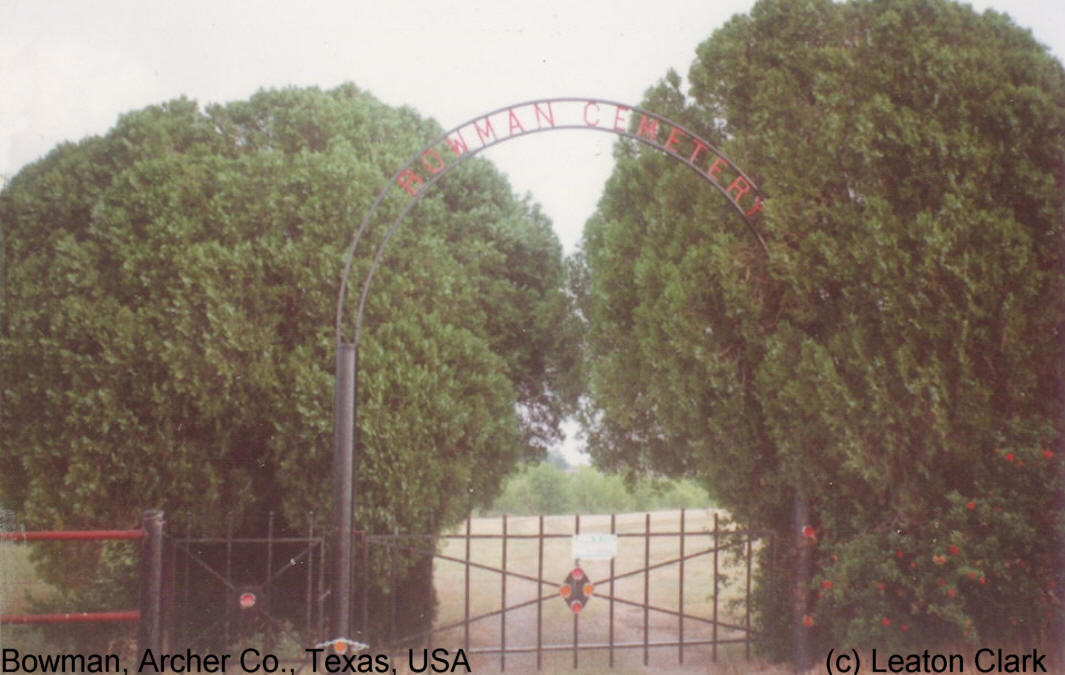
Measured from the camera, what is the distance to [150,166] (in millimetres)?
7605

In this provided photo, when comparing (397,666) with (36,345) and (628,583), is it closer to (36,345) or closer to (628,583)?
(36,345)

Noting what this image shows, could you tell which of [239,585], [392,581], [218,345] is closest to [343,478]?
[392,581]

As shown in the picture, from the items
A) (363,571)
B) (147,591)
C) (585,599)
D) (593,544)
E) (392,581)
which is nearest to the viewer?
(147,591)

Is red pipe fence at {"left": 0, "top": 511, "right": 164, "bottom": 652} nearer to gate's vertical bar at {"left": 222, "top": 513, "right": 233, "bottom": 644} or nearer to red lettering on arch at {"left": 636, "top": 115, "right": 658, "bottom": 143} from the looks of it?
gate's vertical bar at {"left": 222, "top": 513, "right": 233, "bottom": 644}

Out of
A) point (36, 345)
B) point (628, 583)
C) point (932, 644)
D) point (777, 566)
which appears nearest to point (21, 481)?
point (36, 345)

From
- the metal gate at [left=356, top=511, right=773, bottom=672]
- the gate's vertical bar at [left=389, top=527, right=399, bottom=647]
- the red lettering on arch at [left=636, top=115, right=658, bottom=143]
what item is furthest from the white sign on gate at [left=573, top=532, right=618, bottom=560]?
the red lettering on arch at [left=636, top=115, right=658, bottom=143]

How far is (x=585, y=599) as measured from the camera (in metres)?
6.76

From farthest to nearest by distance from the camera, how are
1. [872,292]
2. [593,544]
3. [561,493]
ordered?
1. [561,493]
2. [593,544]
3. [872,292]

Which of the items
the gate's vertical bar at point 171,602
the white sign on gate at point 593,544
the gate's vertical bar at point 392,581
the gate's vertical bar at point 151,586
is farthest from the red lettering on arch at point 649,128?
the gate's vertical bar at point 171,602

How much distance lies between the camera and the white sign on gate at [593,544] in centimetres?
661

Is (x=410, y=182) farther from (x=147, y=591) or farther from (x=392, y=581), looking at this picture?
(x=147, y=591)

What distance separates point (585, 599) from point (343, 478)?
6.56 feet

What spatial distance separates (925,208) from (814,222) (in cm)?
71

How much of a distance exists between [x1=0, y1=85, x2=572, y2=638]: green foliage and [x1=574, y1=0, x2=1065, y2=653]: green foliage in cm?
176
